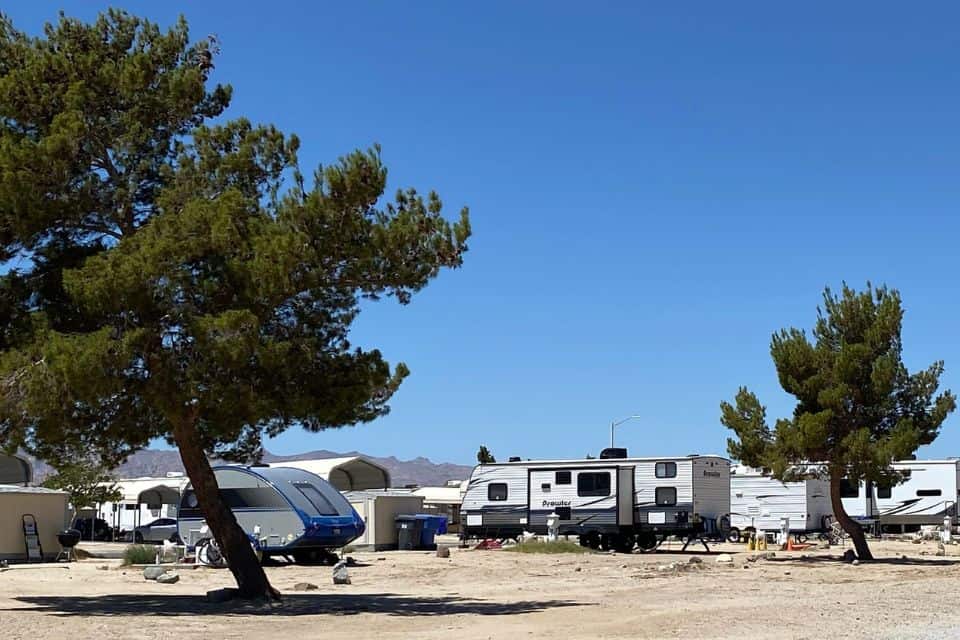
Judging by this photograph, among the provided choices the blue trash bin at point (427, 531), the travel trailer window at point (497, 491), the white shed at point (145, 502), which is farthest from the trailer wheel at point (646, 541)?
the white shed at point (145, 502)

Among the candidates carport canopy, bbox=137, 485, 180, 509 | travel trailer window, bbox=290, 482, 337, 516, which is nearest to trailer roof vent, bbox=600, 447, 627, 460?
travel trailer window, bbox=290, 482, 337, 516

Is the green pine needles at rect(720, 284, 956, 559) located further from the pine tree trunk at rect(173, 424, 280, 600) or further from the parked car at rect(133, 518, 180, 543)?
the parked car at rect(133, 518, 180, 543)

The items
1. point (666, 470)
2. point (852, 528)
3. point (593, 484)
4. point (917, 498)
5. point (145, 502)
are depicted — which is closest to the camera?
point (852, 528)

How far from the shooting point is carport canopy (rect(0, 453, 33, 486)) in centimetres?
4038

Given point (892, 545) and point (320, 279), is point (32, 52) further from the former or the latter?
point (892, 545)

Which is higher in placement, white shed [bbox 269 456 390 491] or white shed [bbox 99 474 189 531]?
white shed [bbox 269 456 390 491]

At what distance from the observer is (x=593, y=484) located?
119 ft

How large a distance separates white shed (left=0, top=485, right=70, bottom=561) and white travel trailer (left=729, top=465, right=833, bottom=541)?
880 inches

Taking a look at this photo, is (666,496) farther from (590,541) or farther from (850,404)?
(850,404)

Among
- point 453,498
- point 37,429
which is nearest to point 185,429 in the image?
point 37,429

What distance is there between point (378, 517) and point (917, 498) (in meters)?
20.9

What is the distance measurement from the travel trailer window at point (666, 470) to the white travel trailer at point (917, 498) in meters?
11.9

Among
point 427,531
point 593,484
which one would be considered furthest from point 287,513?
point 593,484

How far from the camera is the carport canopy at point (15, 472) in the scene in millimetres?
40375
